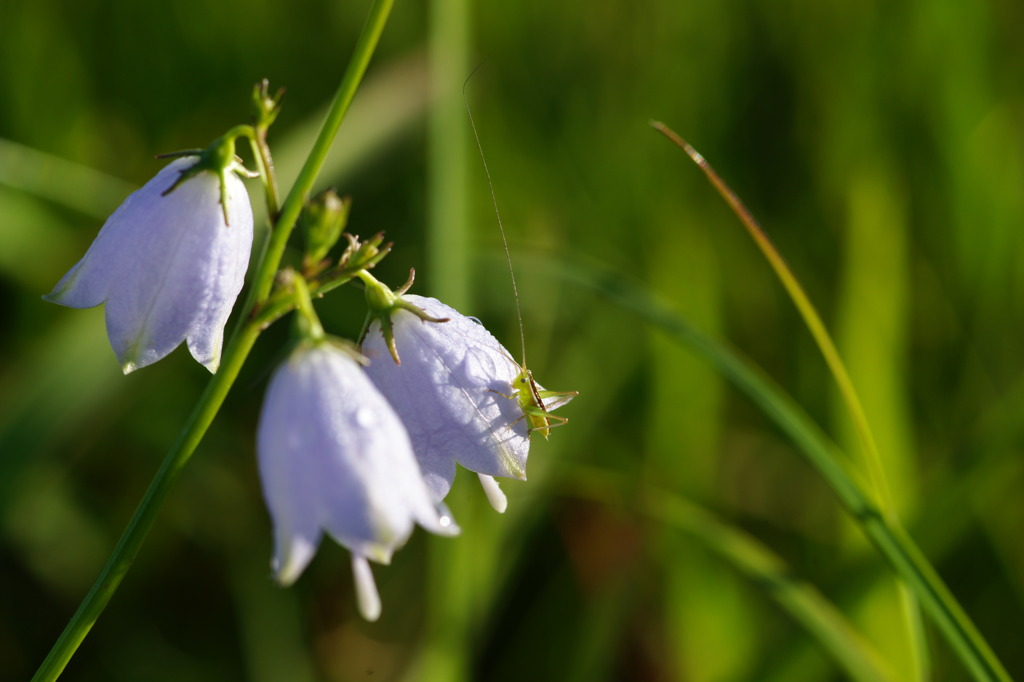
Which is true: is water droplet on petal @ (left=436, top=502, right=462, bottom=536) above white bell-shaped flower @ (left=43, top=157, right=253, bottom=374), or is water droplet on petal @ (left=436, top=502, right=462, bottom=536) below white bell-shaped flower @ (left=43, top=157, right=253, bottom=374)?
below

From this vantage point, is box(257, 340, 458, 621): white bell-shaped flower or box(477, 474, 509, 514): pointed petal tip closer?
box(257, 340, 458, 621): white bell-shaped flower

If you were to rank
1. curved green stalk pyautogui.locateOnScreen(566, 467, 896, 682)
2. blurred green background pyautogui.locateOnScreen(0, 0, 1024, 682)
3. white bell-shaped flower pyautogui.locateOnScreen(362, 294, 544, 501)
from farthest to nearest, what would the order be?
blurred green background pyautogui.locateOnScreen(0, 0, 1024, 682)
curved green stalk pyautogui.locateOnScreen(566, 467, 896, 682)
white bell-shaped flower pyautogui.locateOnScreen(362, 294, 544, 501)

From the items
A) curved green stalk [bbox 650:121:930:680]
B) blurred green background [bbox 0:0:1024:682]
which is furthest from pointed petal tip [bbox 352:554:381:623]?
blurred green background [bbox 0:0:1024:682]

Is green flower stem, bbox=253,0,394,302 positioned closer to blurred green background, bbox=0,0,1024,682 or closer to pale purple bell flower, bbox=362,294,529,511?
pale purple bell flower, bbox=362,294,529,511

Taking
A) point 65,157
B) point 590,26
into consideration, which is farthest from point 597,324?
point 65,157

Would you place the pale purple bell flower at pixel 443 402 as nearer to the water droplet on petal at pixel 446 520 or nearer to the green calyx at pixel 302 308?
the water droplet on petal at pixel 446 520

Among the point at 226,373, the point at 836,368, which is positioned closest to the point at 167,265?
the point at 226,373

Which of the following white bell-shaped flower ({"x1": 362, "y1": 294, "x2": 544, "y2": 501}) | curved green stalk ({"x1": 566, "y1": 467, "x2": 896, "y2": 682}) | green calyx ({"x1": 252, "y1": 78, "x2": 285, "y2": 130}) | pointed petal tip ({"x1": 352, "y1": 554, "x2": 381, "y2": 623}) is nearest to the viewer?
pointed petal tip ({"x1": 352, "y1": 554, "x2": 381, "y2": 623})

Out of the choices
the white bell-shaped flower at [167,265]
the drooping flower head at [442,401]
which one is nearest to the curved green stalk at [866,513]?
the drooping flower head at [442,401]

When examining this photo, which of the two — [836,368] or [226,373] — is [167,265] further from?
[836,368]
